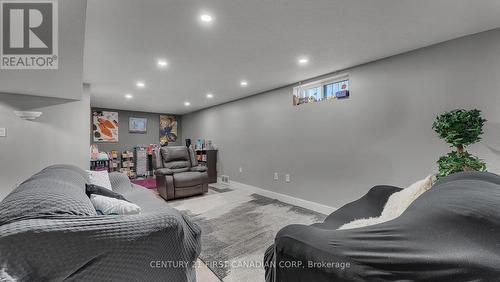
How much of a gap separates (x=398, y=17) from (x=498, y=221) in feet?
5.95

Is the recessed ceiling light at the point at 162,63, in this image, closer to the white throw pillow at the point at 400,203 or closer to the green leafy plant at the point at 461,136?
the white throw pillow at the point at 400,203

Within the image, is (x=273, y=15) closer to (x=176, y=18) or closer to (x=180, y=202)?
(x=176, y=18)

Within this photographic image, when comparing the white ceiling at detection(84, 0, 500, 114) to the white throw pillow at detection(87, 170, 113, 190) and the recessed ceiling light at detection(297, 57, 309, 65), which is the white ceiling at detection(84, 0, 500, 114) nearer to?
the recessed ceiling light at detection(297, 57, 309, 65)

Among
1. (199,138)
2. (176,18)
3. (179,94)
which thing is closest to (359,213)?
(176,18)

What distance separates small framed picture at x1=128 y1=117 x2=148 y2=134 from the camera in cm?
656

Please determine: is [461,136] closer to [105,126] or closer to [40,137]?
[40,137]

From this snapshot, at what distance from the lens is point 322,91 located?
132 inches

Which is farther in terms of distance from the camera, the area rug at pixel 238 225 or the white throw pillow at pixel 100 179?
the white throw pillow at pixel 100 179

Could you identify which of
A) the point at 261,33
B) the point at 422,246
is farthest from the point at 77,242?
the point at 261,33

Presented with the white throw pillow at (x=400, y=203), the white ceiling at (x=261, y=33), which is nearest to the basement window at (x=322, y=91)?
the white ceiling at (x=261, y=33)

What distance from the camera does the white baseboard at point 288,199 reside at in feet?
10.5

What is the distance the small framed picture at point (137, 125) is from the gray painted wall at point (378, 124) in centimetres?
434

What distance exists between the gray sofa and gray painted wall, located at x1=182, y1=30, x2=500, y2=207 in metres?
2.63

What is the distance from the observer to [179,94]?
454cm
